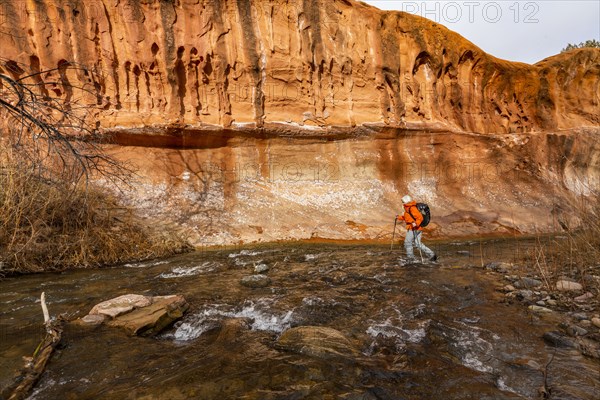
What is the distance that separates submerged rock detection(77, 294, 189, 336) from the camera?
4098 mm

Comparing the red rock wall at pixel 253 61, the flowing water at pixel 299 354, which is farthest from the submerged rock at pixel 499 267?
the red rock wall at pixel 253 61

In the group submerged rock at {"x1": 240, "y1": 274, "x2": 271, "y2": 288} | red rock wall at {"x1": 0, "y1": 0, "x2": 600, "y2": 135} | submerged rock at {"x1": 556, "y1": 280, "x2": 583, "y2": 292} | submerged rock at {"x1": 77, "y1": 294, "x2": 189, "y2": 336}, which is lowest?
submerged rock at {"x1": 240, "y1": 274, "x2": 271, "y2": 288}

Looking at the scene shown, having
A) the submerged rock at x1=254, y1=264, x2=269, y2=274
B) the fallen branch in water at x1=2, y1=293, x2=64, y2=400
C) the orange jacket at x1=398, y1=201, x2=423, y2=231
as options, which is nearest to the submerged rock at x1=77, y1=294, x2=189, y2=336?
the fallen branch in water at x1=2, y1=293, x2=64, y2=400

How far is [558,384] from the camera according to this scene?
9.43ft

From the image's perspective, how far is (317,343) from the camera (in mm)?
3561

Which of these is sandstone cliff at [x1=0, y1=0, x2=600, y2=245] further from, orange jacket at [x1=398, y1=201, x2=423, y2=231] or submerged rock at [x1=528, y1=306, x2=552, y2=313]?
submerged rock at [x1=528, y1=306, x2=552, y2=313]

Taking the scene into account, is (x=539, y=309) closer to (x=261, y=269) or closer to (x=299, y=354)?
(x=299, y=354)

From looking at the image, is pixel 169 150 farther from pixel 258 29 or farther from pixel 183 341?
pixel 183 341

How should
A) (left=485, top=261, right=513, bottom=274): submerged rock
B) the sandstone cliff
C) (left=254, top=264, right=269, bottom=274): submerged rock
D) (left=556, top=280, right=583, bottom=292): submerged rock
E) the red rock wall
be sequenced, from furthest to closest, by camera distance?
the red rock wall
the sandstone cliff
(left=254, top=264, right=269, bottom=274): submerged rock
(left=485, top=261, right=513, bottom=274): submerged rock
(left=556, top=280, right=583, bottom=292): submerged rock

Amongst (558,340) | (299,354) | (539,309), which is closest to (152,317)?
(299,354)

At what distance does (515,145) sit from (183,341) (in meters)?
17.4

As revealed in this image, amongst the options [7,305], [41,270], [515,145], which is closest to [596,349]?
[7,305]

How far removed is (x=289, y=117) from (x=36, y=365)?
12.1m

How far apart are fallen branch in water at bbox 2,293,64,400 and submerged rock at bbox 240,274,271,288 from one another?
2.84 metres
